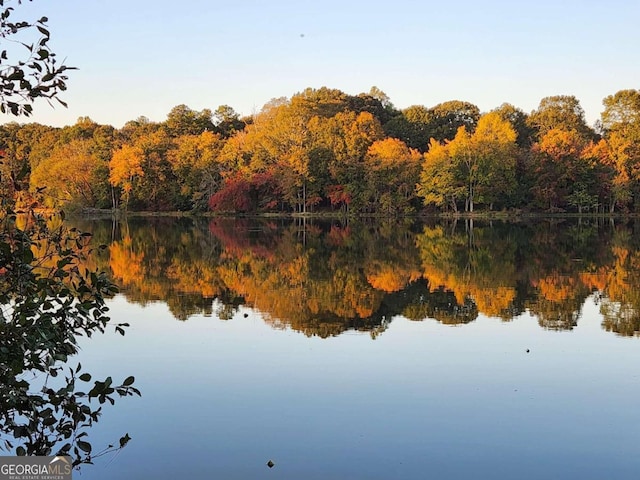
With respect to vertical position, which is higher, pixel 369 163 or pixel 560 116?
pixel 560 116

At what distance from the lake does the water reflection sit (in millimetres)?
84

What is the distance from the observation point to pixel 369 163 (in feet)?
175

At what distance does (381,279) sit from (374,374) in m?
8.62

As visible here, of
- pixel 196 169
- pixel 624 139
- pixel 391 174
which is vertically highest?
pixel 624 139

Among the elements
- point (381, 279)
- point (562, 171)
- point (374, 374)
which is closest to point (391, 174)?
point (562, 171)

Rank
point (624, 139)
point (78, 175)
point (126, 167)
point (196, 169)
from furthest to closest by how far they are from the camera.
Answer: point (78, 175)
point (196, 169)
point (126, 167)
point (624, 139)

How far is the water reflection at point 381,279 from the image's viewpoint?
12.1 metres

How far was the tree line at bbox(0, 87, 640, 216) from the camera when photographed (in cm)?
5144

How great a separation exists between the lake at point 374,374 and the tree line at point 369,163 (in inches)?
1394

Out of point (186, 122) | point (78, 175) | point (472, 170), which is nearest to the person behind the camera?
point (472, 170)

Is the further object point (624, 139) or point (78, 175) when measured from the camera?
point (78, 175)

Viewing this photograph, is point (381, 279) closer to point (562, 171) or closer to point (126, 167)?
point (562, 171)

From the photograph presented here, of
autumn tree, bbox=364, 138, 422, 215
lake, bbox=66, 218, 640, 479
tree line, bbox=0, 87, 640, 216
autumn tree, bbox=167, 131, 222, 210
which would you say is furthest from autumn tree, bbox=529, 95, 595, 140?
lake, bbox=66, 218, 640, 479

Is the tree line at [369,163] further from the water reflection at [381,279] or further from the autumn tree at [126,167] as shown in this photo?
the water reflection at [381,279]
